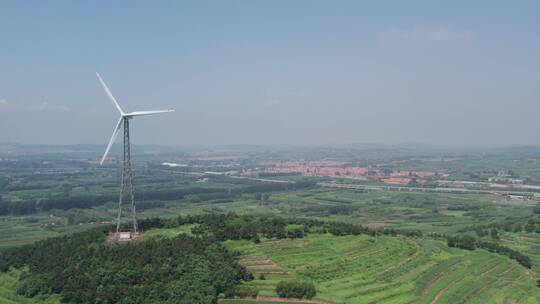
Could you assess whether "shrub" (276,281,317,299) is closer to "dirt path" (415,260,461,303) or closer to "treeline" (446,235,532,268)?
"dirt path" (415,260,461,303)

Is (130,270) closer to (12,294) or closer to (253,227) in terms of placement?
(12,294)

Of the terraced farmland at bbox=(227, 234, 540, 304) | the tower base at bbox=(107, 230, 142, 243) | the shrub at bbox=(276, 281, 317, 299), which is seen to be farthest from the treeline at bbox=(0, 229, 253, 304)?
the shrub at bbox=(276, 281, 317, 299)

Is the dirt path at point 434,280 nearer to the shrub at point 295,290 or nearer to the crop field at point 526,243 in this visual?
the shrub at point 295,290

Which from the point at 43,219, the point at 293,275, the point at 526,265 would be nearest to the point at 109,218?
the point at 43,219

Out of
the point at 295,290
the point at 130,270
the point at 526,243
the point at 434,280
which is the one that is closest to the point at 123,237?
the point at 130,270

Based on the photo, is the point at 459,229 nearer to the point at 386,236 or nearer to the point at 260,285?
the point at 386,236

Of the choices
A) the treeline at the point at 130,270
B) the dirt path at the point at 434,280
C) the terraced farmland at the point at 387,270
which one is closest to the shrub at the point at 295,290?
the terraced farmland at the point at 387,270
